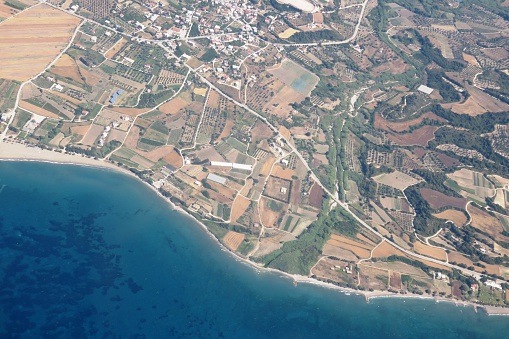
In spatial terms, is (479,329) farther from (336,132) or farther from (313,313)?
(336,132)

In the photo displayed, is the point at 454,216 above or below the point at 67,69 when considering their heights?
below

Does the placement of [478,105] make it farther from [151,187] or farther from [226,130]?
[151,187]

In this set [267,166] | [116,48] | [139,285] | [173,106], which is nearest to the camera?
[139,285]

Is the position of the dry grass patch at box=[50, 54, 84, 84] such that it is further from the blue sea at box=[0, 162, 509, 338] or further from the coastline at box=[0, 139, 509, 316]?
the blue sea at box=[0, 162, 509, 338]

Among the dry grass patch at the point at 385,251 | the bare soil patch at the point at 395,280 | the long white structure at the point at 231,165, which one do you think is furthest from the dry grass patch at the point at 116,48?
the bare soil patch at the point at 395,280

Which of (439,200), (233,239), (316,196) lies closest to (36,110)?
(233,239)

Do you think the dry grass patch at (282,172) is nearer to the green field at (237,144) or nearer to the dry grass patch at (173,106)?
the green field at (237,144)
